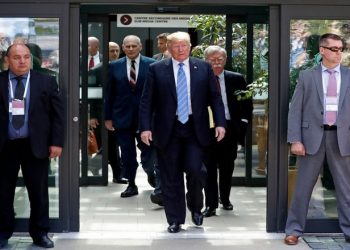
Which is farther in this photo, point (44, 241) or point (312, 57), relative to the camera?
point (312, 57)

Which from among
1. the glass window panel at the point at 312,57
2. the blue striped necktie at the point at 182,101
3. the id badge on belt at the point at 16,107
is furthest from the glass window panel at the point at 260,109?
the id badge on belt at the point at 16,107

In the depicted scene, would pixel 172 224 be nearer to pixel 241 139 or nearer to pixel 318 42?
pixel 241 139

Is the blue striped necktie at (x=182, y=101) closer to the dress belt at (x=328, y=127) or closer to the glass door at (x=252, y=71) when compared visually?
the dress belt at (x=328, y=127)

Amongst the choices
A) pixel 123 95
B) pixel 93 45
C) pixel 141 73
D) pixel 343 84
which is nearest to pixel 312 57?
pixel 343 84

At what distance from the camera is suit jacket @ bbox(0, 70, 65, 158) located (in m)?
6.08

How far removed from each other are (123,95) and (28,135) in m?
2.72

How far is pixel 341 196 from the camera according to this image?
641 cm

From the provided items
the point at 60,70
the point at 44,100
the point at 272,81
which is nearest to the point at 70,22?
the point at 60,70

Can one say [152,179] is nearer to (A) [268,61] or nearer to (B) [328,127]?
(A) [268,61]

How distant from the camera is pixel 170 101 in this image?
662cm

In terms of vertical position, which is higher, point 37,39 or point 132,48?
point 132,48

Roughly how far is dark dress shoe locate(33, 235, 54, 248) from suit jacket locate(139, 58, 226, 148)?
1.26 m

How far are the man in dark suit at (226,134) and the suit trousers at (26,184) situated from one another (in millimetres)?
1920

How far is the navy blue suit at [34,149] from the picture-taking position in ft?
20.0
